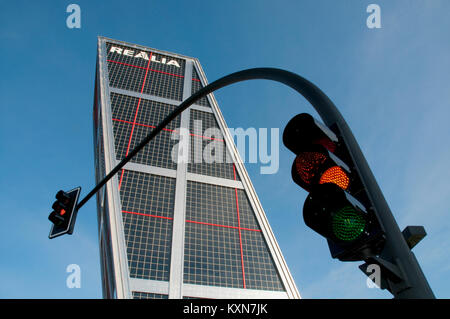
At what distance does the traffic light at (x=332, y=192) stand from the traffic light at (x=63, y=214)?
5004mm

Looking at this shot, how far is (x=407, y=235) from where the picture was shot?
2.16 m

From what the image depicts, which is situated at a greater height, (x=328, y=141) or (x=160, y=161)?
(x=160, y=161)

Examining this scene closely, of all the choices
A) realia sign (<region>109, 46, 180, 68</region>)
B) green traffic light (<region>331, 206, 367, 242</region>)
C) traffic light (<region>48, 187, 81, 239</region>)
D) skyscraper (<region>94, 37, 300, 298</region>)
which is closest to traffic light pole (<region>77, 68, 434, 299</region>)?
green traffic light (<region>331, 206, 367, 242</region>)

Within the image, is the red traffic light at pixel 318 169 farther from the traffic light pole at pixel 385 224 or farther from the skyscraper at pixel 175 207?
the skyscraper at pixel 175 207

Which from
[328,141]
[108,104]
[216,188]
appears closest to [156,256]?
[216,188]

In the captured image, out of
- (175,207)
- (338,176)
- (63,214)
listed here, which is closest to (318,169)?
(338,176)

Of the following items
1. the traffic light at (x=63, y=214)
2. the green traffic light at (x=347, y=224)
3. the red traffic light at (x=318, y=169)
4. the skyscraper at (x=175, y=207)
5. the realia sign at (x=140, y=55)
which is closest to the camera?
the green traffic light at (x=347, y=224)

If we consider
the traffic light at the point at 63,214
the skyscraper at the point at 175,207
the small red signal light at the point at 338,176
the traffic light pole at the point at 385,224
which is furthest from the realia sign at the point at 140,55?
the small red signal light at the point at 338,176

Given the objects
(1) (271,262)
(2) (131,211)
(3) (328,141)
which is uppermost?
(2) (131,211)

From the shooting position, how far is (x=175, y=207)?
56.6 metres

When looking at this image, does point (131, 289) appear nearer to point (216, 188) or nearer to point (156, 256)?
point (156, 256)

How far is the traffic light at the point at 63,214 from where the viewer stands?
19.8 ft
